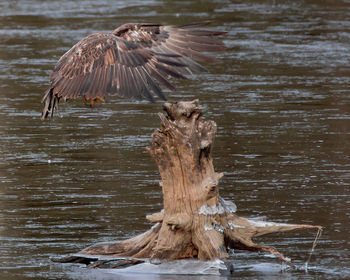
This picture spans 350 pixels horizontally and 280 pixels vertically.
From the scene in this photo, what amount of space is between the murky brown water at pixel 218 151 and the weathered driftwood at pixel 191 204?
0.30 meters

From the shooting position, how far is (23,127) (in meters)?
14.3

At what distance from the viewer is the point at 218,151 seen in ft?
41.5

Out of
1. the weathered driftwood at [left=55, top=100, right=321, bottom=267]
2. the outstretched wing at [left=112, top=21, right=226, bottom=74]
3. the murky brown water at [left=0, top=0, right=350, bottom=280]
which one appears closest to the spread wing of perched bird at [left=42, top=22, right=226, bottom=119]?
the outstretched wing at [left=112, top=21, right=226, bottom=74]

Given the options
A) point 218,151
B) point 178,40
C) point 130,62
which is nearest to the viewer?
point 130,62

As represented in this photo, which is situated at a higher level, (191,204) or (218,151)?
(191,204)

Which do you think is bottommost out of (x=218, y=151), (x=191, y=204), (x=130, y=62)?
(x=218, y=151)

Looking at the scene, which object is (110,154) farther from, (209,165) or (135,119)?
(209,165)

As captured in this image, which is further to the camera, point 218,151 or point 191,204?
point 218,151

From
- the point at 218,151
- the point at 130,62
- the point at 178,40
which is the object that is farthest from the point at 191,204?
the point at 218,151

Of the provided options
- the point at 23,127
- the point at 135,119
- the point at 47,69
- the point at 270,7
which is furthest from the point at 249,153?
the point at 270,7

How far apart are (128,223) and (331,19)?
16.2 m

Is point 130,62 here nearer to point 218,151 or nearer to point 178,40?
point 178,40

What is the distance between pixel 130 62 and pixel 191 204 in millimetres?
1343

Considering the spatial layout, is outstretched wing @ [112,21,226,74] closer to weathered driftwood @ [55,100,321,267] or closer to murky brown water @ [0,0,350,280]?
weathered driftwood @ [55,100,321,267]
